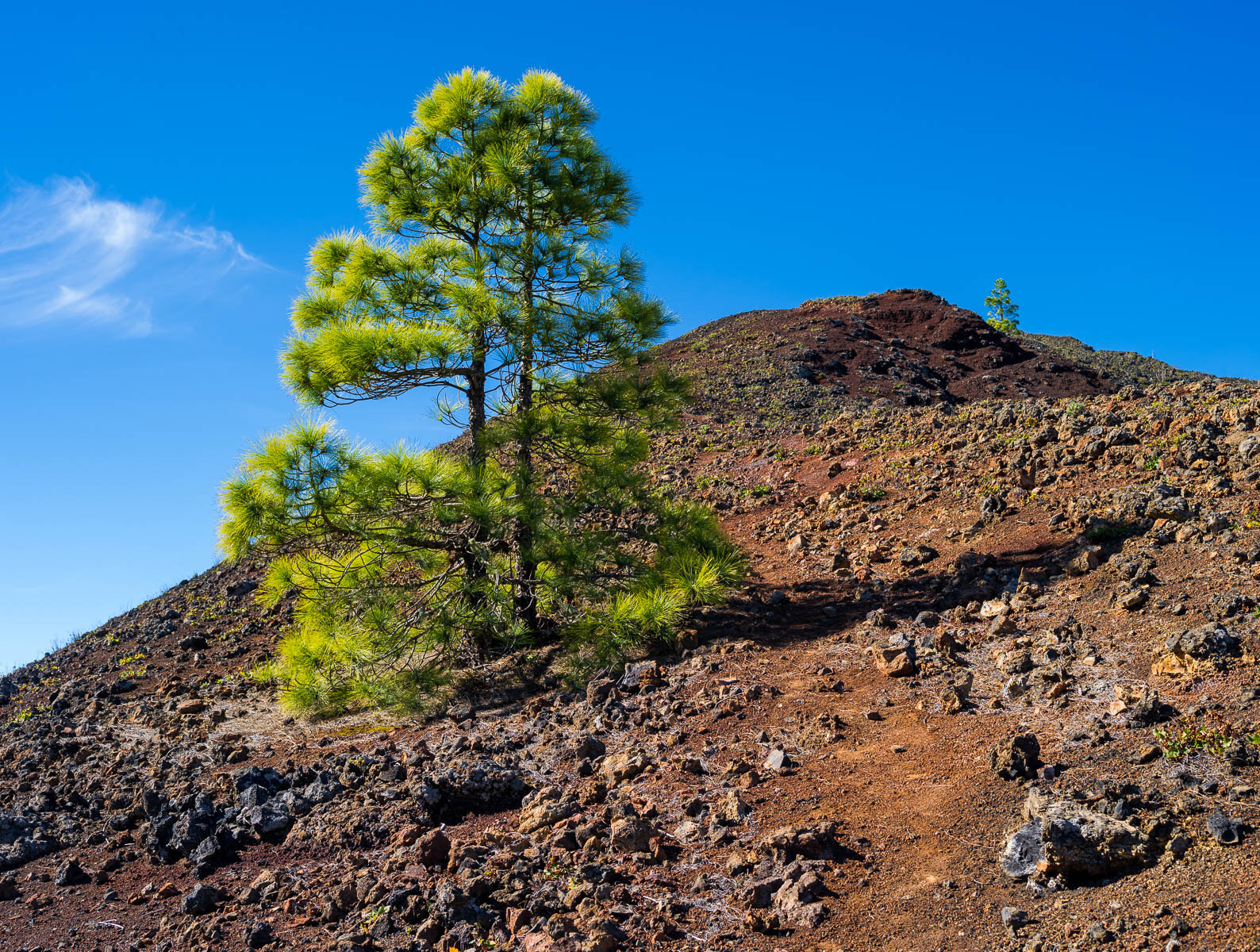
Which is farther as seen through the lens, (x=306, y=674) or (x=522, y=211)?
(x=522, y=211)

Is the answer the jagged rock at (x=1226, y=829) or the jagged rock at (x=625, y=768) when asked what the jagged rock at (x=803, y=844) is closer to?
the jagged rock at (x=625, y=768)

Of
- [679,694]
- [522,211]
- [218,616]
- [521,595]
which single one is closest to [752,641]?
[679,694]

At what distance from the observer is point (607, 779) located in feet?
19.1

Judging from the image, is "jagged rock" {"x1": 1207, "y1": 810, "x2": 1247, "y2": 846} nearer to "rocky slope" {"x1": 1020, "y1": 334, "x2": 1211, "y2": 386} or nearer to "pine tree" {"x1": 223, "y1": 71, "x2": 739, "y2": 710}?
"pine tree" {"x1": 223, "y1": 71, "x2": 739, "y2": 710}

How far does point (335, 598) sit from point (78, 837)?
9.61 feet

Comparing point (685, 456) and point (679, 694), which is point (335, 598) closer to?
point (679, 694)

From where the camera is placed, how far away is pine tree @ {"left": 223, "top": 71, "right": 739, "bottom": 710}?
338 inches

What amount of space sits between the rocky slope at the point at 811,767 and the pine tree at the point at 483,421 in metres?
0.61

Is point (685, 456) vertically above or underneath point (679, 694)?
above

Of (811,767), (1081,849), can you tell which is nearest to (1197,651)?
(1081,849)

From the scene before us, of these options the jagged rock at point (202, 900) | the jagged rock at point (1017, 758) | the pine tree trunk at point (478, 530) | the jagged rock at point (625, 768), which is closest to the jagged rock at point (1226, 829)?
the jagged rock at point (1017, 758)

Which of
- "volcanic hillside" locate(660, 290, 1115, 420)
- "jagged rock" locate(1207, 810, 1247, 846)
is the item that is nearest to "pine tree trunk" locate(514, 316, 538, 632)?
"jagged rock" locate(1207, 810, 1247, 846)

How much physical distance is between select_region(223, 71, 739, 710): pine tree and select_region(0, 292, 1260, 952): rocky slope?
0.61m

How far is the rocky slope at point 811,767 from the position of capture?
13.6 feet
